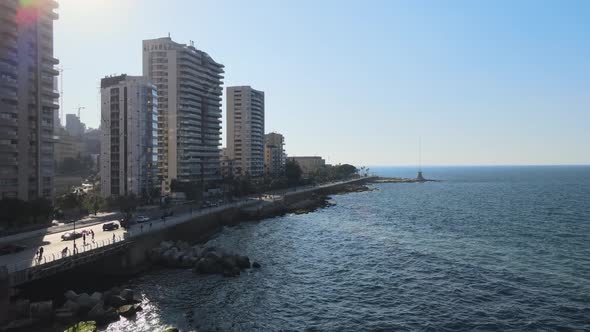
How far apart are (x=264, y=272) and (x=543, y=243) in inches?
1872

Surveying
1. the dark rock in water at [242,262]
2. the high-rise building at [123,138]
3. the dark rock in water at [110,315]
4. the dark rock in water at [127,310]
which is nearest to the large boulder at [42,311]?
the dark rock in water at [110,315]

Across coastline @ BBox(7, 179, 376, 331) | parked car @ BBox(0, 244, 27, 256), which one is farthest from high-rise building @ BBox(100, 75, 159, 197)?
parked car @ BBox(0, 244, 27, 256)

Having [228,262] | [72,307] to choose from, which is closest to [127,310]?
[72,307]

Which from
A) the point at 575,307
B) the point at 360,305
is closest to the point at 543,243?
the point at 575,307

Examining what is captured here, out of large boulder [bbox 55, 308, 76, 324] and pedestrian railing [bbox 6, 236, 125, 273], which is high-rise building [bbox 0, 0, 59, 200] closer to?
pedestrian railing [bbox 6, 236, 125, 273]

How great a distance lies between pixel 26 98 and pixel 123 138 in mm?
33341

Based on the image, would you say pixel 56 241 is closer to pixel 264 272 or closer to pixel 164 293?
pixel 164 293


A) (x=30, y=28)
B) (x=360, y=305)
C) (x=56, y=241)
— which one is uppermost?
(x=30, y=28)

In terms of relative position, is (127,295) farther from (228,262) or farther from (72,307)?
(228,262)

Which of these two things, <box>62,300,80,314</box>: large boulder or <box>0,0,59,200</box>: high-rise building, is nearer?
<box>62,300,80,314</box>: large boulder

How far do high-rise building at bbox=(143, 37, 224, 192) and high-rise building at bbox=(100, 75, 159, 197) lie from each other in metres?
26.4

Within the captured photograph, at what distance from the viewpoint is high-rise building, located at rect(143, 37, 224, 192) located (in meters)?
150

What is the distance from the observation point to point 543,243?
71.5 meters

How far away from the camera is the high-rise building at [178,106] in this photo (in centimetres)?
15012
